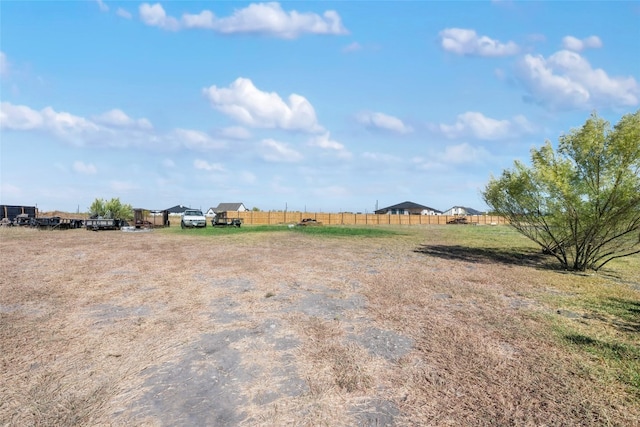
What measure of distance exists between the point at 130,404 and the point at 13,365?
223 centimetres

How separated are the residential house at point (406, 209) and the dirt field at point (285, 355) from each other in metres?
81.0

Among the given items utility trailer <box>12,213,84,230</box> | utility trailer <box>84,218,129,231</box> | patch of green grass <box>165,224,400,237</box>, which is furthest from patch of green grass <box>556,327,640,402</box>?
utility trailer <box>12,213,84,230</box>

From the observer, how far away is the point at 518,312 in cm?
724

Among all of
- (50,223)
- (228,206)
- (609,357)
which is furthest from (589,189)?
(228,206)

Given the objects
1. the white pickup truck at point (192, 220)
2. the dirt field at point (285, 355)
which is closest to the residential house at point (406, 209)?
the white pickup truck at point (192, 220)

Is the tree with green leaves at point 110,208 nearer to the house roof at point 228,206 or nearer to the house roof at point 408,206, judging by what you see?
the house roof at point 228,206

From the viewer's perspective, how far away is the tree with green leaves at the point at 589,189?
40.7 ft

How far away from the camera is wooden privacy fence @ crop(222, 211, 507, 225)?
56.8 metres

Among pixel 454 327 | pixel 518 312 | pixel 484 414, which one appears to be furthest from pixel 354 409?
pixel 518 312

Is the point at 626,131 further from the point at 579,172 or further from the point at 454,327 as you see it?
the point at 454,327

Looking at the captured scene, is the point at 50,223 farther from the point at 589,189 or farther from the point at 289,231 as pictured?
the point at 589,189

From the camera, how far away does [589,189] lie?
13.1 metres

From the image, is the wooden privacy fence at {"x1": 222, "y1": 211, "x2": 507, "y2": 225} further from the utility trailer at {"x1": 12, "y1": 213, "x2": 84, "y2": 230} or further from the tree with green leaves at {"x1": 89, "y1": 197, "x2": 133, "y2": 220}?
the utility trailer at {"x1": 12, "y1": 213, "x2": 84, "y2": 230}

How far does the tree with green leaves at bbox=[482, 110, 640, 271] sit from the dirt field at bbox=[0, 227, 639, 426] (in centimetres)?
507
